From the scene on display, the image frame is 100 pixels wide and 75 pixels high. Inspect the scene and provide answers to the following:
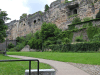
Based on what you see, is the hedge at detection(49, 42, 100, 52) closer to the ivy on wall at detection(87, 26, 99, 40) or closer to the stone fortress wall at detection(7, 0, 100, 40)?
the ivy on wall at detection(87, 26, 99, 40)

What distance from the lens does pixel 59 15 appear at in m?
39.9

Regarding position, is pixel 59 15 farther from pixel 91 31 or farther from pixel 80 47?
pixel 80 47

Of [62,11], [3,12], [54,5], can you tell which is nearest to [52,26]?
[62,11]

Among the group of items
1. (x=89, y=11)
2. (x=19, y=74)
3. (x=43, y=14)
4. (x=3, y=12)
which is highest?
(x=43, y=14)

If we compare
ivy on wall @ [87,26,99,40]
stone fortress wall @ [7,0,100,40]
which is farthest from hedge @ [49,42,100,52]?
stone fortress wall @ [7,0,100,40]

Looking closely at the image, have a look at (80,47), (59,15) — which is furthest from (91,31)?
(59,15)

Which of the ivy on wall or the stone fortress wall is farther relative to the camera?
the stone fortress wall

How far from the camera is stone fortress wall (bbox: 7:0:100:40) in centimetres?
3241

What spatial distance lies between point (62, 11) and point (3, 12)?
24577 mm

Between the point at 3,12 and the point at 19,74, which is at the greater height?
the point at 3,12

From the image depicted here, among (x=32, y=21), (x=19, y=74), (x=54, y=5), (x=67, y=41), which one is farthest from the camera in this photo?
(x=32, y=21)

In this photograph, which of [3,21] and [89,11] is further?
[89,11]

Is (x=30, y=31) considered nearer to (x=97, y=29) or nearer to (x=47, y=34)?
(x=47, y=34)

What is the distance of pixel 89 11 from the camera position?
32250mm
